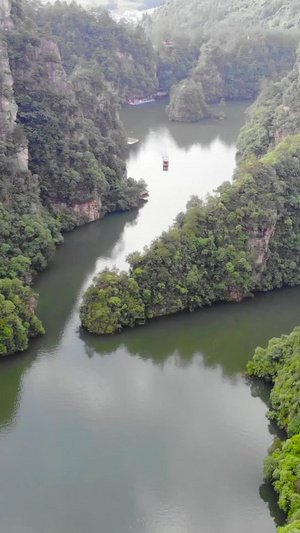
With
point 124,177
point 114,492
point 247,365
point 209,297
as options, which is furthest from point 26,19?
point 114,492

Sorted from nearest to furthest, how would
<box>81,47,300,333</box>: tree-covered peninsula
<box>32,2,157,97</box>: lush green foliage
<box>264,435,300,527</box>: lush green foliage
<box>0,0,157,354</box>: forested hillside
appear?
<box>264,435,300,527</box>: lush green foliage → <box>81,47,300,333</box>: tree-covered peninsula → <box>0,0,157,354</box>: forested hillside → <box>32,2,157,97</box>: lush green foliage

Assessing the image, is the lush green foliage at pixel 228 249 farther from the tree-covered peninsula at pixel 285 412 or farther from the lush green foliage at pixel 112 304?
the tree-covered peninsula at pixel 285 412

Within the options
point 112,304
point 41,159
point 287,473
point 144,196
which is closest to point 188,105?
point 144,196

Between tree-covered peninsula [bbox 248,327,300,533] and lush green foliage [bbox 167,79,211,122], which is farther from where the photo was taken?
lush green foliage [bbox 167,79,211,122]

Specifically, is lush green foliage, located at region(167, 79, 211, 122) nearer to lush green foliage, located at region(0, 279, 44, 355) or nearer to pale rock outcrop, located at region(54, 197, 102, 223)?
pale rock outcrop, located at region(54, 197, 102, 223)

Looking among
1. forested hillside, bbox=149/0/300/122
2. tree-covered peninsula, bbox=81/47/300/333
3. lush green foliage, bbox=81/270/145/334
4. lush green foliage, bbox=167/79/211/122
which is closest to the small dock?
lush green foliage, bbox=167/79/211/122

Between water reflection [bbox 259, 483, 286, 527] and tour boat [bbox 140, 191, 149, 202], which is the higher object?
tour boat [bbox 140, 191, 149, 202]
